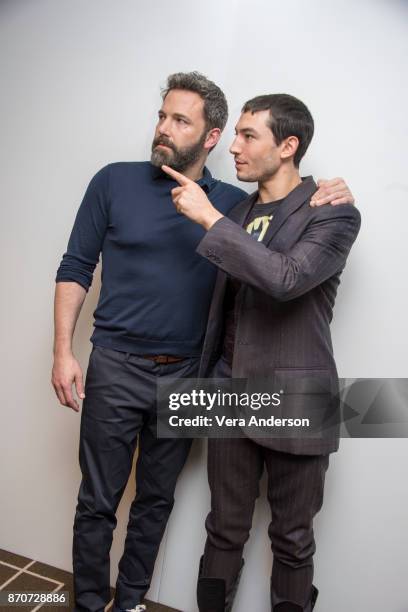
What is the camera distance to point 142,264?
5.05ft

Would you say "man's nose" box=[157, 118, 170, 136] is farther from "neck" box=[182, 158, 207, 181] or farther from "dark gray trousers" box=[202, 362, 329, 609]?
"dark gray trousers" box=[202, 362, 329, 609]

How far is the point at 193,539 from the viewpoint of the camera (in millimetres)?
1805

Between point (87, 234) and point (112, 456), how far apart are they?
2.15 ft

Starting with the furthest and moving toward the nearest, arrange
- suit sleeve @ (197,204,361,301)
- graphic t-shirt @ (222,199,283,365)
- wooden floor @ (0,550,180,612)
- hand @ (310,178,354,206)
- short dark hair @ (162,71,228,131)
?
wooden floor @ (0,550,180,612) < short dark hair @ (162,71,228,131) < graphic t-shirt @ (222,199,283,365) < hand @ (310,178,354,206) < suit sleeve @ (197,204,361,301)

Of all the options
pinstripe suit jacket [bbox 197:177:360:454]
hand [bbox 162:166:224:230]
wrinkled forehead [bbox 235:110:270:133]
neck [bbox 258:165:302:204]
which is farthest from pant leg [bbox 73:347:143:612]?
wrinkled forehead [bbox 235:110:270:133]

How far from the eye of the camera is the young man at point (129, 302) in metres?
1.53

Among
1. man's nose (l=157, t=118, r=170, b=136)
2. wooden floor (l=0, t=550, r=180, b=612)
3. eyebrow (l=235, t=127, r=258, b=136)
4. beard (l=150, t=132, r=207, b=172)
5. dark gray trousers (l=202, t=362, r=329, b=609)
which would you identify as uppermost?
man's nose (l=157, t=118, r=170, b=136)

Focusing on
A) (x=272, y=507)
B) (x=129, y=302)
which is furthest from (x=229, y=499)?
(x=129, y=302)

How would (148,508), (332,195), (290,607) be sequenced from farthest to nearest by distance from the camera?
(148,508) < (290,607) < (332,195)

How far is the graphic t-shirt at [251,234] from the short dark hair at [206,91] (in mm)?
310

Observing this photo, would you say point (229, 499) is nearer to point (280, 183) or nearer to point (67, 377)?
point (67, 377)

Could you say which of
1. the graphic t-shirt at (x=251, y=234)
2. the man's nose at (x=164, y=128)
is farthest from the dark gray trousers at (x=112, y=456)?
the man's nose at (x=164, y=128)

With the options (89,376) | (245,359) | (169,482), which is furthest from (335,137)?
(169,482)

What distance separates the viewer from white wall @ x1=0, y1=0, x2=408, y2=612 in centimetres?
162
